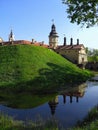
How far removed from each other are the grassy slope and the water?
6846 millimetres

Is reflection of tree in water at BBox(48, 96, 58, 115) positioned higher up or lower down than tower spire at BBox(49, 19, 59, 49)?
lower down

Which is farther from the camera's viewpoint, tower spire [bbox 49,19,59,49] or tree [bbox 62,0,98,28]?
tower spire [bbox 49,19,59,49]

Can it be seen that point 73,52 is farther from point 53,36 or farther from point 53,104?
point 53,104

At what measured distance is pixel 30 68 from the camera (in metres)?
45.6

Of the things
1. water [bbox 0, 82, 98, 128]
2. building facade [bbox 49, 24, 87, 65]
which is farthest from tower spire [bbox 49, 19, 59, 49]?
water [bbox 0, 82, 98, 128]

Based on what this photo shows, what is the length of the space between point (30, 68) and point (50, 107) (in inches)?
831

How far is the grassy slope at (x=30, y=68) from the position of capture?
128 feet

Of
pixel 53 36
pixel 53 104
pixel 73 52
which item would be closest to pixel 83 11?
pixel 53 104

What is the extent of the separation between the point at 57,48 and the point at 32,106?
263 ft

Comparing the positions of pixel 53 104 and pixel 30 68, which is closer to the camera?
pixel 53 104

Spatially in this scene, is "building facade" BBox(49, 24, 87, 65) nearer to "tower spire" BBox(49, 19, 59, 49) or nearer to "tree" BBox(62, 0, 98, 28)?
"tower spire" BBox(49, 19, 59, 49)

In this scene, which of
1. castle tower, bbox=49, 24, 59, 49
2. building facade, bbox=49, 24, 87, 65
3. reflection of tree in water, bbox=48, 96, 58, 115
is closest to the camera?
reflection of tree in water, bbox=48, 96, 58, 115

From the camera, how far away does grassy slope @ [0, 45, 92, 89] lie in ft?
128

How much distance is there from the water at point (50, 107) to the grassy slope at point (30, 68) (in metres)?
6.85
